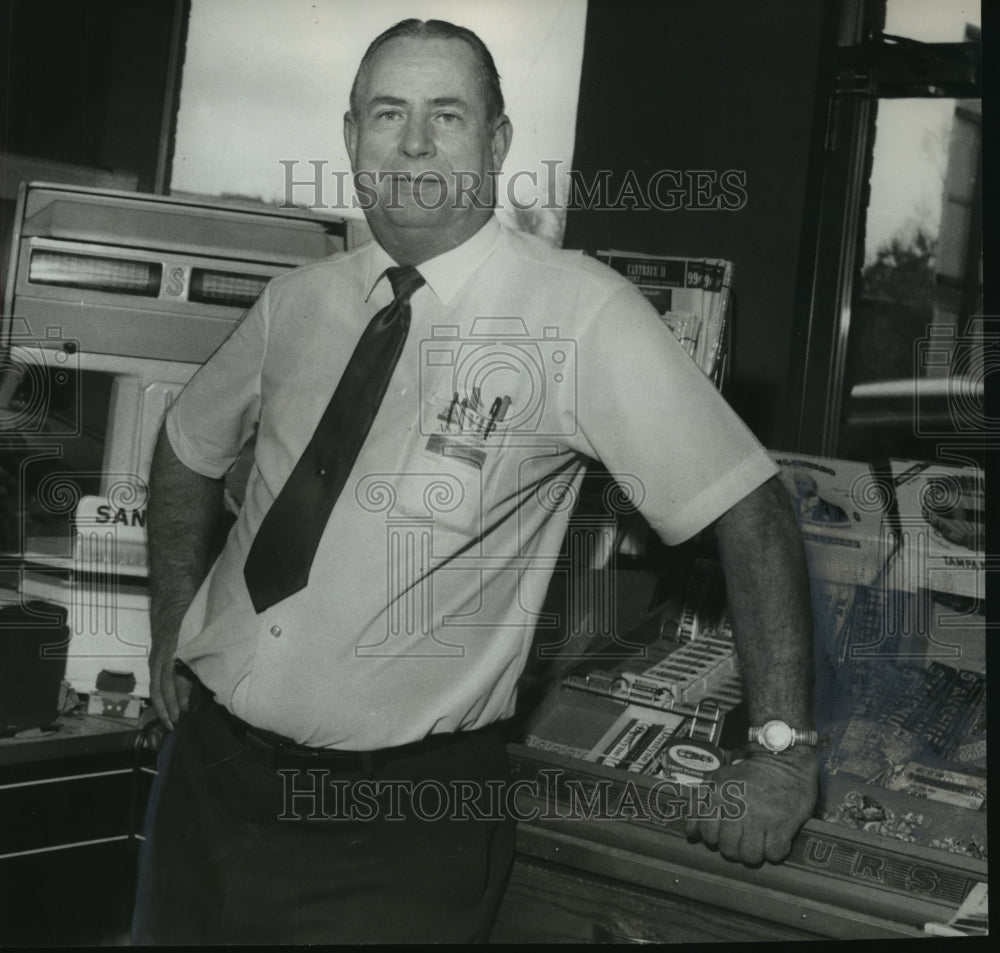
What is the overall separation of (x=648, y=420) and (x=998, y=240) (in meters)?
1.19

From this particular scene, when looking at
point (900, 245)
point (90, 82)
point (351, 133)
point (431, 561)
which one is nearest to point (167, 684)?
point (431, 561)

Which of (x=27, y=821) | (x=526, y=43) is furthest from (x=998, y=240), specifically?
(x=27, y=821)

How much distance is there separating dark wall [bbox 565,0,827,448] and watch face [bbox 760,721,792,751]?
1.01 m

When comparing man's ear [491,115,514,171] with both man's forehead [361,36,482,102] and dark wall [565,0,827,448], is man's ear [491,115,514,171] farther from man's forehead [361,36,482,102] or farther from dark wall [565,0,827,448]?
dark wall [565,0,827,448]

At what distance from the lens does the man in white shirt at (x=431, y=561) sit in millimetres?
1560

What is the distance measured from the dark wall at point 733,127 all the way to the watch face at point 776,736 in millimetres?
1013

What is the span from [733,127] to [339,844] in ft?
5.56

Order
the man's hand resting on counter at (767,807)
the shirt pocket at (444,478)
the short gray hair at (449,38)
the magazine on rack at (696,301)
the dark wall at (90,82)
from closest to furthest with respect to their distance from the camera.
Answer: the man's hand resting on counter at (767,807) → the shirt pocket at (444,478) → the short gray hair at (449,38) → the magazine on rack at (696,301) → the dark wall at (90,82)

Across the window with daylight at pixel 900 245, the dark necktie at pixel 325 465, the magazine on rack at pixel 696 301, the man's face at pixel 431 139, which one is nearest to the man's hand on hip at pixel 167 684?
the dark necktie at pixel 325 465

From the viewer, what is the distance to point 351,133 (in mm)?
1851

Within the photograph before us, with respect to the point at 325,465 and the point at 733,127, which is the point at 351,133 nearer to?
the point at 325,465

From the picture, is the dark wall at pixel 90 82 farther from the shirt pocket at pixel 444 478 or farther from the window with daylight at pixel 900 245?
the window with daylight at pixel 900 245

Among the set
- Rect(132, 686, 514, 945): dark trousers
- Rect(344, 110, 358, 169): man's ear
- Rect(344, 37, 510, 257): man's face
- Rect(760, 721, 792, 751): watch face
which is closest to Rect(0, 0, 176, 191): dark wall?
Rect(344, 110, 358, 169): man's ear

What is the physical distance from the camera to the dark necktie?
168cm
